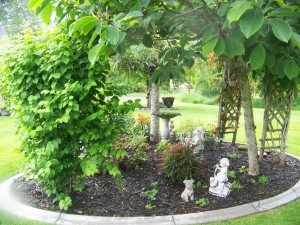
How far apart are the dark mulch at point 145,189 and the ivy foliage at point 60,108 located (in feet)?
0.71

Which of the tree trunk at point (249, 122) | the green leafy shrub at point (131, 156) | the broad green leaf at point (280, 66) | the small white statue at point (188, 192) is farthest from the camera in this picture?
the green leafy shrub at point (131, 156)

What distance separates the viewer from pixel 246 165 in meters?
4.30

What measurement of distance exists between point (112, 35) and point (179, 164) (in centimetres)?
237

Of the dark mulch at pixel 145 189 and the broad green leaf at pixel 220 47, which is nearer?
the broad green leaf at pixel 220 47

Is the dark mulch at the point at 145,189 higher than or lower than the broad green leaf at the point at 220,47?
lower

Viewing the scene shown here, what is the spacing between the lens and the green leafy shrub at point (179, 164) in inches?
138

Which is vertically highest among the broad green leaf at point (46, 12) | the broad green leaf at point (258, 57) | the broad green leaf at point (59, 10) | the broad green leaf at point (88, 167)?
the broad green leaf at point (59, 10)

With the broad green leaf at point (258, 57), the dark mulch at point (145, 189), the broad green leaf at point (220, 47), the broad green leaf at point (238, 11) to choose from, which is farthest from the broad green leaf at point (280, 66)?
the dark mulch at point (145, 189)

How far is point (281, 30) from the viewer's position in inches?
51.3

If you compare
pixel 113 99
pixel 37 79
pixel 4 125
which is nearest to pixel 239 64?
pixel 113 99

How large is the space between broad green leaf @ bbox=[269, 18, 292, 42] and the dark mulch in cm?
212

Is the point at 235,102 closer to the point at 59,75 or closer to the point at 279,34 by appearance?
the point at 59,75

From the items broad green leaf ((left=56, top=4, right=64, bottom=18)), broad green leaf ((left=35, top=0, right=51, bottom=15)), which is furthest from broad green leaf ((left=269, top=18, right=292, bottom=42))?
broad green leaf ((left=56, top=4, right=64, bottom=18))

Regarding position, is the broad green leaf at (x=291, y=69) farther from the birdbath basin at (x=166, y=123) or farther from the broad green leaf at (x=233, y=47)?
the birdbath basin at (x=166, y=123)
